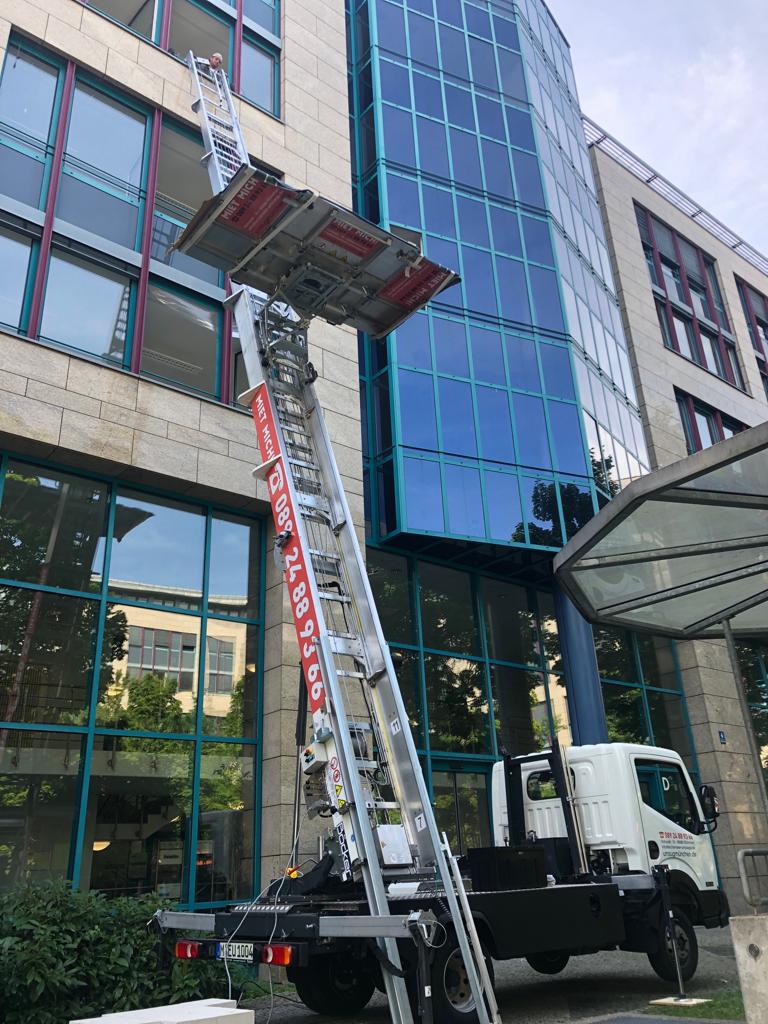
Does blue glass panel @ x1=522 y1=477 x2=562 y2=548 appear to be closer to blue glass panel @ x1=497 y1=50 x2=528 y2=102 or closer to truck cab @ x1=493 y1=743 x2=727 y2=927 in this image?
truck cab @ x1=493 y1=743 x2=727 y2=927

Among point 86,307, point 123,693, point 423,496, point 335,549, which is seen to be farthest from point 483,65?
point 123,693

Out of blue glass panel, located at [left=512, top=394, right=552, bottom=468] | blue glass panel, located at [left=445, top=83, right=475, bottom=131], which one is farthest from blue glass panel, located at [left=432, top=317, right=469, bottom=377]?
blue glass panel, located at [left=445, top=83, right=475, bottom=131]

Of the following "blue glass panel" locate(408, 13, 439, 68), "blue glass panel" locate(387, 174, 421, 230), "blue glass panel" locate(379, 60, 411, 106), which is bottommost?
"blue glass panel" locate(387, 174, 421, 230)

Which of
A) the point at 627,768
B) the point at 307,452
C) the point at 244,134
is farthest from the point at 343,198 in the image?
the point at 627,768

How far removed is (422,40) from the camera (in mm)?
21609

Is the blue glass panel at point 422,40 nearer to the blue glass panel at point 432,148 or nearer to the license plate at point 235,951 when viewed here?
the blue glass panel at point 432,148

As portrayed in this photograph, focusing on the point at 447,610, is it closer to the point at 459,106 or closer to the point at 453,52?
the point at 459,106

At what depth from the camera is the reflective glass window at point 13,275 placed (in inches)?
476

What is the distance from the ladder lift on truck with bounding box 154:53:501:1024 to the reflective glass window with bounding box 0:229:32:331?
3.50 metres

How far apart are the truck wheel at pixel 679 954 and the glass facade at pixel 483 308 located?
8521 millimetres

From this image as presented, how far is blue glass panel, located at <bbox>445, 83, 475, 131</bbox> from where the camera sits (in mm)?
21250

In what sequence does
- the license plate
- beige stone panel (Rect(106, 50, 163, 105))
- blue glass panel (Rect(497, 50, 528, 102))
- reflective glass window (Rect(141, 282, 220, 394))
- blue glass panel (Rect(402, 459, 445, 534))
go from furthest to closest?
blue glass panel (Rect(497, 50, 528, 102)) → blue glass panel (Rect(402, 459, 445, 534)) → beige stone panel (Rect(106, 50, 163, 105)) → reflective glass window (Rect(141, 282, 220, 394)) → the license plate

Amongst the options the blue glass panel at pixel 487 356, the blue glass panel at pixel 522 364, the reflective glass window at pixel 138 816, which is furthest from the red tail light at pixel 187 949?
the blue glass panel at pixel 522 364

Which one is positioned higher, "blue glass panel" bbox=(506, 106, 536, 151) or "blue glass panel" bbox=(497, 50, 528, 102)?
"blue glass panel" bbox=(497, 50, 528, 102)
